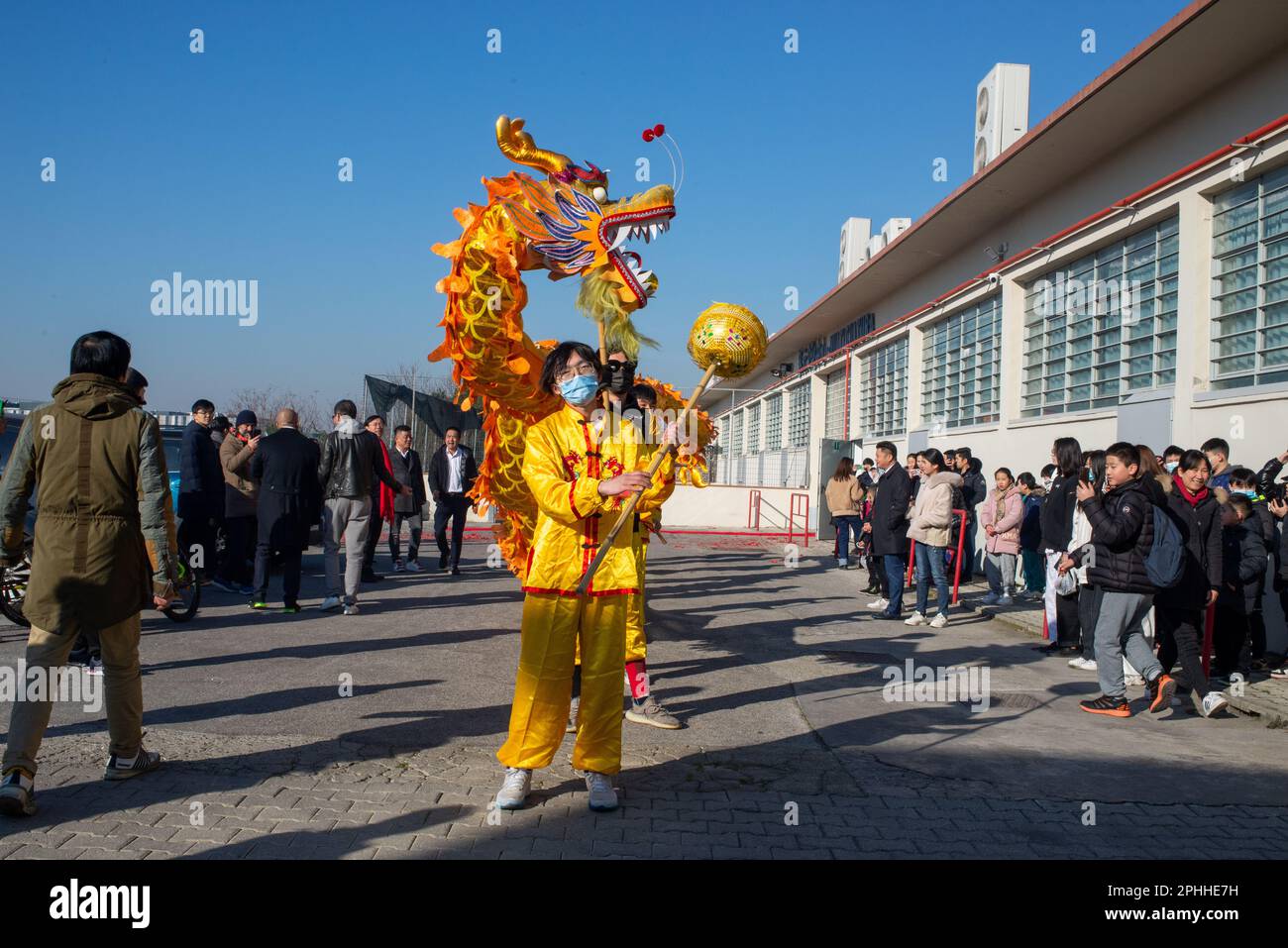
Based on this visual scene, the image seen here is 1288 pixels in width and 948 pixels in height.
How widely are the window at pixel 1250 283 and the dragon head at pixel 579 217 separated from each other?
21.1 ft

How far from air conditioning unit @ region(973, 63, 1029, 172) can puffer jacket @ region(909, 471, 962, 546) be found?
7.00 metres

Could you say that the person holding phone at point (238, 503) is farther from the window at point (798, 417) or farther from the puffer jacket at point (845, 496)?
the window at point (798, 417)

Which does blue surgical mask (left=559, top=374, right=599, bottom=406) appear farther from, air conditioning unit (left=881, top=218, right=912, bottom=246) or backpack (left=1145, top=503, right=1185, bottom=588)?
air conditioning unit (left=881, top=218, right=912, bottom=246)

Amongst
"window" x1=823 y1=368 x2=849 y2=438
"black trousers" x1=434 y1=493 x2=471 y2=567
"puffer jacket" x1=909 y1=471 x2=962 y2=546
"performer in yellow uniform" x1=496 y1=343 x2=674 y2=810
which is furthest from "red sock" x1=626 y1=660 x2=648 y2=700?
"window" x1=823 y1=368 x2=849 y2=438

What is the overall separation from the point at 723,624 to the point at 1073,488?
3.46 metres

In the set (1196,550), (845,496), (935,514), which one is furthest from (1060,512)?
(845,496)

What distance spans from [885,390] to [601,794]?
61.4 ft

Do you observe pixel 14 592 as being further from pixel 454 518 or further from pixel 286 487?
pixel 454 518

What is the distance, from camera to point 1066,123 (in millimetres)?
11352

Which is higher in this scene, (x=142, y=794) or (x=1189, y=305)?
(x=1189, y=305)

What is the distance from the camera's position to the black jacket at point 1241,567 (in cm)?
714
